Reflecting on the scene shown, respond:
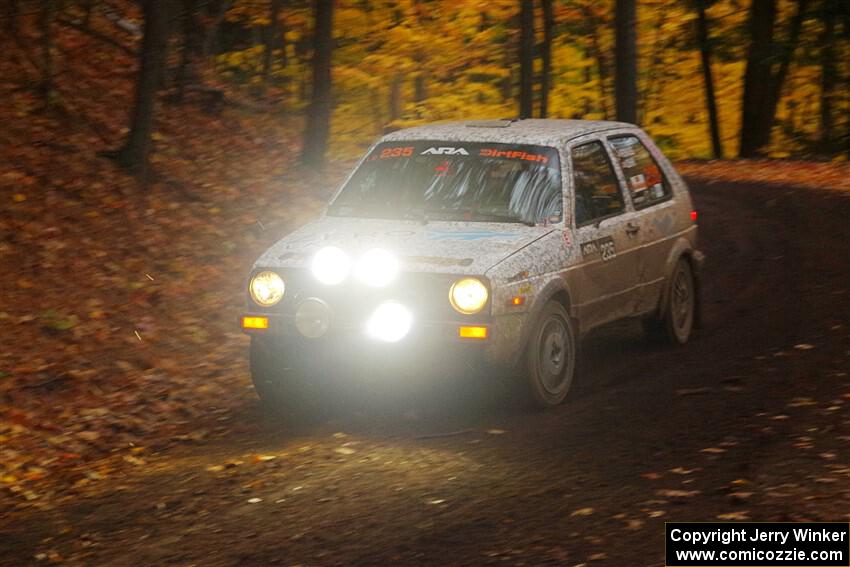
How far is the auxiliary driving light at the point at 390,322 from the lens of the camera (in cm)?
793

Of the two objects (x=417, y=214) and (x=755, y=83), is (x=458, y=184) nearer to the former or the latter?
(x=417, y=214)

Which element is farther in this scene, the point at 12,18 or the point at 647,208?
the point at 12,18

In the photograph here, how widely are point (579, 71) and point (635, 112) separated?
17087 millimetres

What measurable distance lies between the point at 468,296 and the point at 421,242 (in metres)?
0.63

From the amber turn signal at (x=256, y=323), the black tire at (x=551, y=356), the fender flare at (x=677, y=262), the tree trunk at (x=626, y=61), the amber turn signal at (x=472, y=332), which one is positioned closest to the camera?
the amber turn signal at (x=472, y=332)

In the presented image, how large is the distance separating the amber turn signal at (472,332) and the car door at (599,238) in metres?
1.13

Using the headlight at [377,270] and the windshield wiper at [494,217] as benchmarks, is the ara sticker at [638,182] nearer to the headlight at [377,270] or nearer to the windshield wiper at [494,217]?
the windshield wiper at [494,217]

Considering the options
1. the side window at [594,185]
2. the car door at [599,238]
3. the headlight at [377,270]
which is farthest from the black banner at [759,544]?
the side window at [594,185]


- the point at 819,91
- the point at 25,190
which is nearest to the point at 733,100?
the point at 819,91

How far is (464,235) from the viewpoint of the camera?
834 centimetres

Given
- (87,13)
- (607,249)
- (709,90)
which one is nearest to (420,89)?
(709,90)

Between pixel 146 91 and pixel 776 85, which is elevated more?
pixel 776 85

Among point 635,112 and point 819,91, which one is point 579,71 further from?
point 635,112

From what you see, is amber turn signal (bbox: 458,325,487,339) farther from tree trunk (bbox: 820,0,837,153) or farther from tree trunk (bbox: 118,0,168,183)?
tree trunk (bbox: 820,0,837,153)
